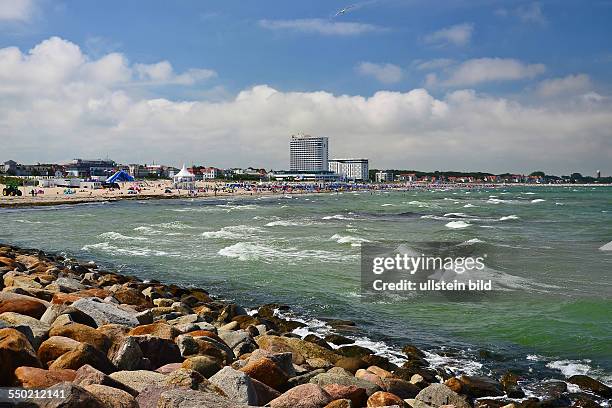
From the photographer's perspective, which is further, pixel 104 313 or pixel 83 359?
pixel 104 313

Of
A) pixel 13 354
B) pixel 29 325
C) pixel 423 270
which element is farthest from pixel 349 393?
pixel 423 270

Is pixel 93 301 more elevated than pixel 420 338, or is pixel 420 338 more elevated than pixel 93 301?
pixel 93 301

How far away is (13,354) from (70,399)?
60.3 inches

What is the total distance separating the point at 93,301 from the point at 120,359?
11.3ft

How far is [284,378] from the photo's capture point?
622cm

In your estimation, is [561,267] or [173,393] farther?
[561,267]

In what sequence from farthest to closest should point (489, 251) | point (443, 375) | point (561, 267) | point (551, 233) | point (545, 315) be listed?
point (551, 233) → point (489, 251) → point (561, 267) → point (545, 315) → point (443, 375)

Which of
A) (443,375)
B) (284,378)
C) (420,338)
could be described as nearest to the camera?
(284,378)

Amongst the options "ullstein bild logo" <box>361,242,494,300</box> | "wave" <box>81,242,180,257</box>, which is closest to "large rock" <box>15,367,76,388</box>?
"ullstein bild logo" <box>361,242,494,300</box>

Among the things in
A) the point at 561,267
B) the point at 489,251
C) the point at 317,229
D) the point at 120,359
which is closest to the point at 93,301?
the point at 120,359

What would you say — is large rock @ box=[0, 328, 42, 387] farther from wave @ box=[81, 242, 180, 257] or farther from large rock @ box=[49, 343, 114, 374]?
wave @ box=[81, 242, 180, 257]

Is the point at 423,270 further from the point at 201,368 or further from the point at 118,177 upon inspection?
the point at 118,177

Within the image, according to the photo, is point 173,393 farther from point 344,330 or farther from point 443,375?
point 344,330

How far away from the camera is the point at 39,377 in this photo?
191 inches
